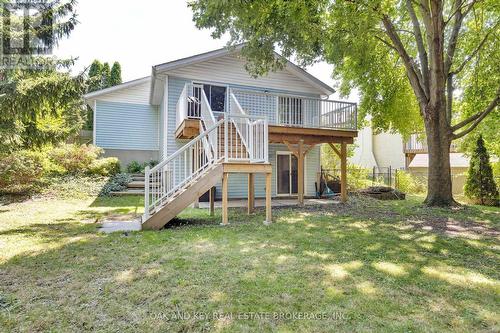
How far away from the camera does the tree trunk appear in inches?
390

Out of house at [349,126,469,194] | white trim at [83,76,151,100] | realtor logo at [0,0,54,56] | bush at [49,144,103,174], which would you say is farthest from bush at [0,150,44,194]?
house at [349,126,469,194]

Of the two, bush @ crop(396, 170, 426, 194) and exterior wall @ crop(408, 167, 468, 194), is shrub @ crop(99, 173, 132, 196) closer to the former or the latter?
bush @ crop(396, 170, 426, 194)

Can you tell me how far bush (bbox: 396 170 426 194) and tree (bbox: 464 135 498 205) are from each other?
3895mm

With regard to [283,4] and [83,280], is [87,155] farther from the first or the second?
[83,280]

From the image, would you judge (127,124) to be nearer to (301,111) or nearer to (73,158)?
(73,158)

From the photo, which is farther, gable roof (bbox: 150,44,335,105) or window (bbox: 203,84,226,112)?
window (bbox: 203,84,226,112)

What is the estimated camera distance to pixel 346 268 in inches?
148

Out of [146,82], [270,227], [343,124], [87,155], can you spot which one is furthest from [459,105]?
[87,155]

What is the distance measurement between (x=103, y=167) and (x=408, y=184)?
15.4m

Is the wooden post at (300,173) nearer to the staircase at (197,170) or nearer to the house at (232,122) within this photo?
the house at (232,122)

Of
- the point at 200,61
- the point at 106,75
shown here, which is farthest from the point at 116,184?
the point at 106,75

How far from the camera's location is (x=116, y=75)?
24594mm

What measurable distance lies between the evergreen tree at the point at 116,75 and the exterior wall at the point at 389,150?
21151 mm

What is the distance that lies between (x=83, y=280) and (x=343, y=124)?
9.70 meters
